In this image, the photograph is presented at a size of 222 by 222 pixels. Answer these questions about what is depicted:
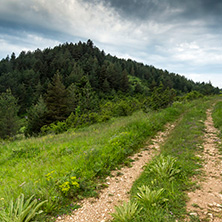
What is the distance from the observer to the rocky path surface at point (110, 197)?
3643 mm

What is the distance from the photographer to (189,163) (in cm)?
554

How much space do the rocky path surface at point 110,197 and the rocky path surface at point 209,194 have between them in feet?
5.82

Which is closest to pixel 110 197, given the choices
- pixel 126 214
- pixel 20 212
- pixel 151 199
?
pixel 126 214

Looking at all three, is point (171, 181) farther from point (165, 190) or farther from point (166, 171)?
point (165, 190)

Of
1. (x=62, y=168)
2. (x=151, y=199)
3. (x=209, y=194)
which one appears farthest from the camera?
(x=62, y=168)

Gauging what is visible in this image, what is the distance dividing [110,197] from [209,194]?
2.70 meters

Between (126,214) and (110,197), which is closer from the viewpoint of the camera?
(126,214)

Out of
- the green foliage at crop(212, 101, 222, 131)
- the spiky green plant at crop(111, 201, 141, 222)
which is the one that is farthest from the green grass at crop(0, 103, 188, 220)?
the green foliage at crop(212, 101, 222, 131)

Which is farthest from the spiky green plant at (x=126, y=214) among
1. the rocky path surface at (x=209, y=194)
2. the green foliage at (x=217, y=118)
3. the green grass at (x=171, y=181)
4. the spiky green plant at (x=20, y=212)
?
the green foliage at (x=217, y=118)

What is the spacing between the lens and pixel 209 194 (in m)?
3.93

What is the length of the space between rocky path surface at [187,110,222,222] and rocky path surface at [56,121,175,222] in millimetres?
1775

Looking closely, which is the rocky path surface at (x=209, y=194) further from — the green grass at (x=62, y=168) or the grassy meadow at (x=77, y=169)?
the green grass at (x=62, y=168)

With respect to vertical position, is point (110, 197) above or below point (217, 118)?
below

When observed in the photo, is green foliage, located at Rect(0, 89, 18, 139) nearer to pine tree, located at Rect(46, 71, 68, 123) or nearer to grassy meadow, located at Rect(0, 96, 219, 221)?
pine tree, located at Rect(46, 71, 68, 123)
